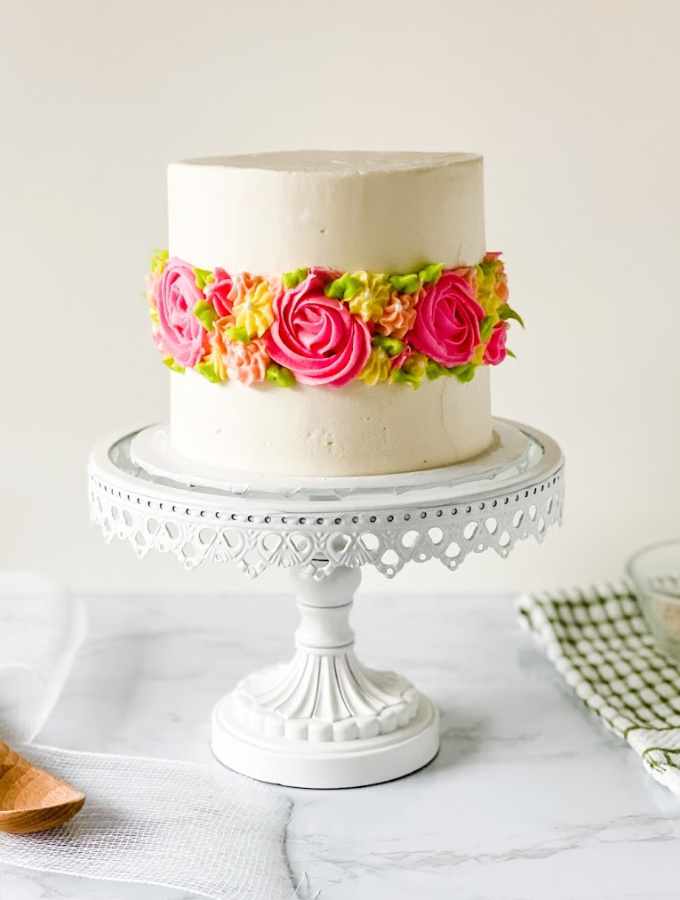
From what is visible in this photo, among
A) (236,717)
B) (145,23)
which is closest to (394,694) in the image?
(236,717)

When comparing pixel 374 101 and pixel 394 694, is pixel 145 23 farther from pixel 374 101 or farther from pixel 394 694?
pixel 394 694

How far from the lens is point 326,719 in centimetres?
123

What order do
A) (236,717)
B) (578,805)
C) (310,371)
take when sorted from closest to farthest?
(310,371) → (578,805) → (236,717)

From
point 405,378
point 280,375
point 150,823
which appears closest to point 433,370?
point 405,378

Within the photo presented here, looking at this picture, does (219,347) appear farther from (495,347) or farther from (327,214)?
(495,347)

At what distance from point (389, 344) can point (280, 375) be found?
3.7 inches

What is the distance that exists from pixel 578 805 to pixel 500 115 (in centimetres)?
83

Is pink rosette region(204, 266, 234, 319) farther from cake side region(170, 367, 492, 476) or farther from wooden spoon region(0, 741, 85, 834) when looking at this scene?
wooden spoon region(0, 741, 85, 834)

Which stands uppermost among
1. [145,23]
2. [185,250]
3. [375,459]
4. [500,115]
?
[145,23]

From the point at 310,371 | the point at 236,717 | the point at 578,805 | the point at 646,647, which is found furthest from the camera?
the point at 646,647

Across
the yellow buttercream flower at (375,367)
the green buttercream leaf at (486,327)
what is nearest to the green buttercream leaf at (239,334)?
the yellow buttercream flower at (375,367)

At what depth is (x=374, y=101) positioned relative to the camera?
1.56m

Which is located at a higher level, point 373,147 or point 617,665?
point 373,147

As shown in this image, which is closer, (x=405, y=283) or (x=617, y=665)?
(x=405, y=283)
